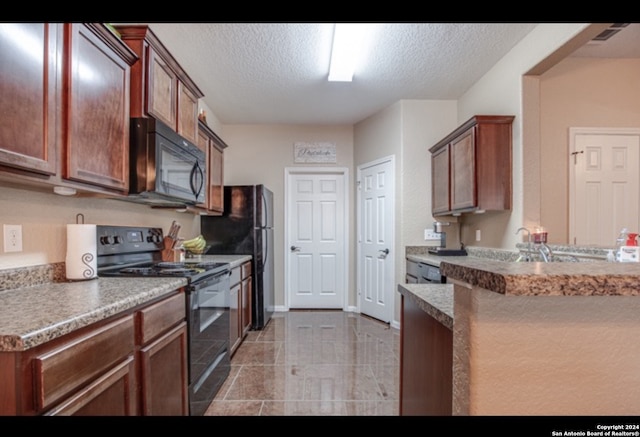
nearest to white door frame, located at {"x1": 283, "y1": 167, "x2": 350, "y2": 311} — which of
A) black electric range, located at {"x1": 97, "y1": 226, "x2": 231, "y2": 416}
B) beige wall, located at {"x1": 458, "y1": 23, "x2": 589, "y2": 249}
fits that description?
beige wall, located at {"x1": 458, "y1": 23, "x2": 589, "y2": 249}

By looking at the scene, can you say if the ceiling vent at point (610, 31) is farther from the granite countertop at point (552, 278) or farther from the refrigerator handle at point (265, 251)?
the refrigerator handle at point (265, 251)

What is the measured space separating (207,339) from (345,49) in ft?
8.15

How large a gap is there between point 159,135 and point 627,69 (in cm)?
408

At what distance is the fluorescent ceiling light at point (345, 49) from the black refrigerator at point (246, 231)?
1.53 m

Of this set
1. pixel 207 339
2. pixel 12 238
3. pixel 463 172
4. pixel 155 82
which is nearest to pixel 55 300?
pixel 12 238

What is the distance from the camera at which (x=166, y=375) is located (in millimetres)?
1579

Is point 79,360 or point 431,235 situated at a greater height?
point 431,235

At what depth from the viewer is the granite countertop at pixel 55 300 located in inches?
34.5

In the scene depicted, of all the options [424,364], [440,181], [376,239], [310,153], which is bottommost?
[424,364]

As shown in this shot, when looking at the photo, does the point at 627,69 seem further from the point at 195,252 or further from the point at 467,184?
the point at 195,252

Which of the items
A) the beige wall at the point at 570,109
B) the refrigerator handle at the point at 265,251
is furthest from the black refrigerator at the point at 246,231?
the beige wall at the point at 570,109

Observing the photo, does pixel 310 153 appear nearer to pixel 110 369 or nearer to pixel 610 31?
pixel 610 31
